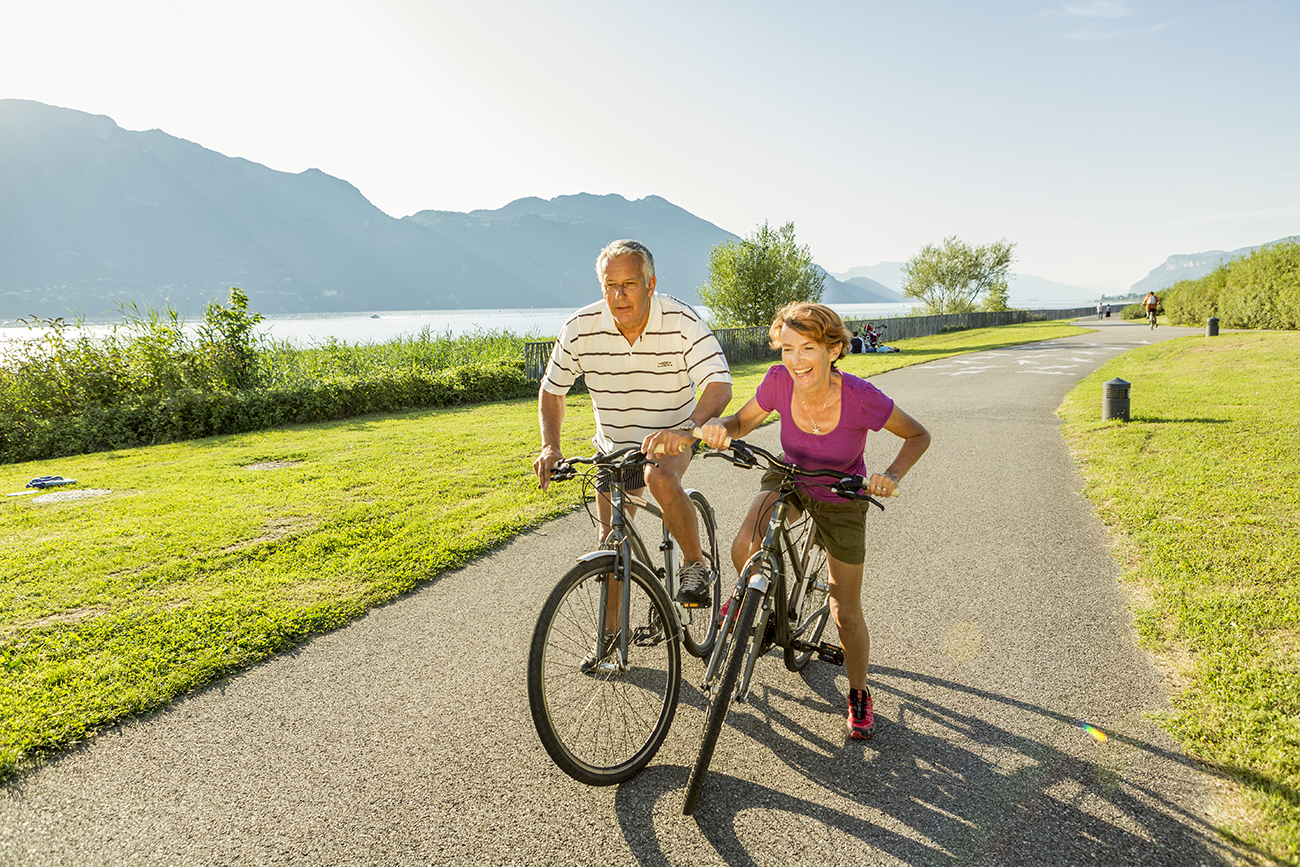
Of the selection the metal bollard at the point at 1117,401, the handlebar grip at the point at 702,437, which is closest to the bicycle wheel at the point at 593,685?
the handlebar grip at the point at 702,437

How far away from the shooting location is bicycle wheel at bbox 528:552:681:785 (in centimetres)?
260

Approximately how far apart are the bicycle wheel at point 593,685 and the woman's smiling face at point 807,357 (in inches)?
42.3

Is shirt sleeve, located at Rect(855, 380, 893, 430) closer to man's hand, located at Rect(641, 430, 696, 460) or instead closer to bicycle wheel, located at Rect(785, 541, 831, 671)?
bicycle wheel, located at Rect(785, 541, 831, 671)

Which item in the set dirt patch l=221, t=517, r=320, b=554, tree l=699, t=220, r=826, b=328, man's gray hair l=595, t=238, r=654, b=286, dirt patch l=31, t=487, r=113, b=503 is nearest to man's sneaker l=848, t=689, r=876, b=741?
man's gray hair l=595, t=238, r=654, b=286

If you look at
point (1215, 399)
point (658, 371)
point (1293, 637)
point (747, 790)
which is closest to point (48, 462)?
point (658, 371)

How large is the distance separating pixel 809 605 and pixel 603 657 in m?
1.22

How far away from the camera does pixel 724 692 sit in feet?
8.09

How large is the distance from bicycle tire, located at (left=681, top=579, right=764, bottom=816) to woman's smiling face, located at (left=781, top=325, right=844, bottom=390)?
3.08ft

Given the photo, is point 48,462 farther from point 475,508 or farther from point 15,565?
point 475,508

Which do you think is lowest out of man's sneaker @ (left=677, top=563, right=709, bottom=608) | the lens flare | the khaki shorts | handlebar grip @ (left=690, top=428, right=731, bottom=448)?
the lens flare

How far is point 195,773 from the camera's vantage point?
114 inches

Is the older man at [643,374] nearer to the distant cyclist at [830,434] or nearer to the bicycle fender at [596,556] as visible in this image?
the distant cyclist at [830,434]

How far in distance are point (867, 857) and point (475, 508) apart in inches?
217

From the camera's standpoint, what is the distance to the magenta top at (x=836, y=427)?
294cm
